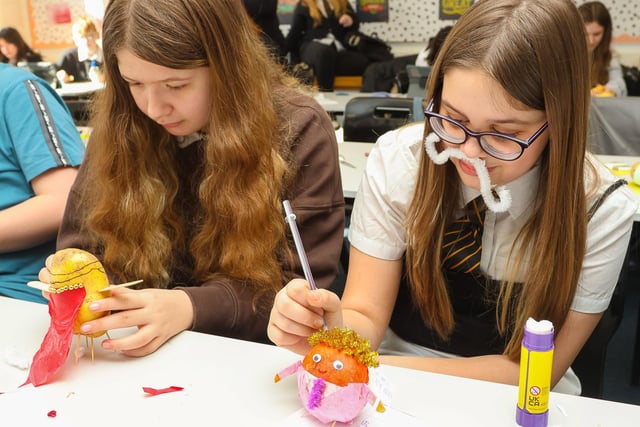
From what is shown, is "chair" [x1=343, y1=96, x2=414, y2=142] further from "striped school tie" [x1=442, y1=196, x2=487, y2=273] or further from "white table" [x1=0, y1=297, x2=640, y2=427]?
"white table" [x1=0, y1=297, x2=640, y2=427]

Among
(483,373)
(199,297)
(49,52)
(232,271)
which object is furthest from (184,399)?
(49,52)

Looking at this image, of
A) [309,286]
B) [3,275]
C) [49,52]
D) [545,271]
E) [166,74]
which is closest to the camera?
[309,286]

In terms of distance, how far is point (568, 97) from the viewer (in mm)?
1016

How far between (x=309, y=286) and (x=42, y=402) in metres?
0.41

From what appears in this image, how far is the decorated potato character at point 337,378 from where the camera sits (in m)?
0.82

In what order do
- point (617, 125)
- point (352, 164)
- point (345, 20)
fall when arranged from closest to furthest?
point (352, 164), point (617, 125), point (345, 20)

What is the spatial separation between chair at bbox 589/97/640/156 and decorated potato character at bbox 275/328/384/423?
1.96 metres

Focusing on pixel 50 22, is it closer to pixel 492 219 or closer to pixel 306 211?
pixel 306 211

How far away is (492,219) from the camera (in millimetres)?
1222

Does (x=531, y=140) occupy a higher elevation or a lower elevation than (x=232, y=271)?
higher

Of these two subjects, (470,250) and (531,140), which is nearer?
(531,140)

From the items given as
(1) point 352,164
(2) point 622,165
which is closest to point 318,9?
(1) point 352,164

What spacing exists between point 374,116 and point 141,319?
1.81 metres

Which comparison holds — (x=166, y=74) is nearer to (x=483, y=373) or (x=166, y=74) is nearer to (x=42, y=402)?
(x=42, y=402)
